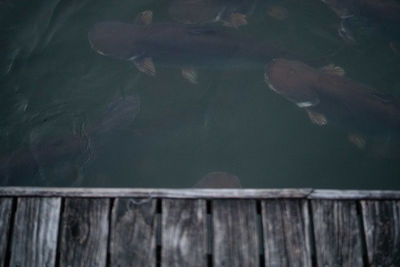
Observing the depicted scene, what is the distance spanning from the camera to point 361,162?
5277 mm

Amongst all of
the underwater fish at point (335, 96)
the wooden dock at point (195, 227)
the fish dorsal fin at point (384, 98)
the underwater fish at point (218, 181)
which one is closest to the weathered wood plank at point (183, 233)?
the wooden dock at point (195, 227)

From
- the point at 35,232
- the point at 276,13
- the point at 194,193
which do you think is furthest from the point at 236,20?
the point at 35,232

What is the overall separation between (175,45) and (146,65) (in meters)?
0.50

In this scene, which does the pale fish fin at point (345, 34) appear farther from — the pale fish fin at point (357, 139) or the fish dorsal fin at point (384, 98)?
the pale fish fin at point (357, 139)

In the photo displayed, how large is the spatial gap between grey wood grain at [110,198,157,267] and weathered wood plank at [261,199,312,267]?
77 centimetres

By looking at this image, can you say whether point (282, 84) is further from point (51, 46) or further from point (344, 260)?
point (51, 46)

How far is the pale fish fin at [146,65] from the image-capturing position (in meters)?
5.11

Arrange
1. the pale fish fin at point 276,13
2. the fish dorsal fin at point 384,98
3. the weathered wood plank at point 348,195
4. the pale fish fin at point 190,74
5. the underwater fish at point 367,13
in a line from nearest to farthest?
the weathered wood plank at point 348,195, the fish dorsal fin at point 384,98, the pale fish fin at point 190,74, the underwater fish at point 367,13, the pale fish fin at point 276,13

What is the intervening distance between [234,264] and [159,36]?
354 centimetres

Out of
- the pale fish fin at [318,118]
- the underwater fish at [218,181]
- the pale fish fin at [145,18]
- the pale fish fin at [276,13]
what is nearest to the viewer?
the underwater fish at [218,181]

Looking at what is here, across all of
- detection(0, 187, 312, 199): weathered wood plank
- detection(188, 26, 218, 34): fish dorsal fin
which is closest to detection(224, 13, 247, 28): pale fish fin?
detection(188, 26, 218, 34): fish dorsal fin

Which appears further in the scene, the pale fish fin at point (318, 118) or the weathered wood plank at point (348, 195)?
the pale fish fin at point (318, 118)

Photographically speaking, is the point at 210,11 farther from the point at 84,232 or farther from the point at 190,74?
the point at 84,232

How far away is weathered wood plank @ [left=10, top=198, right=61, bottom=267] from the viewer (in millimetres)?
2402
